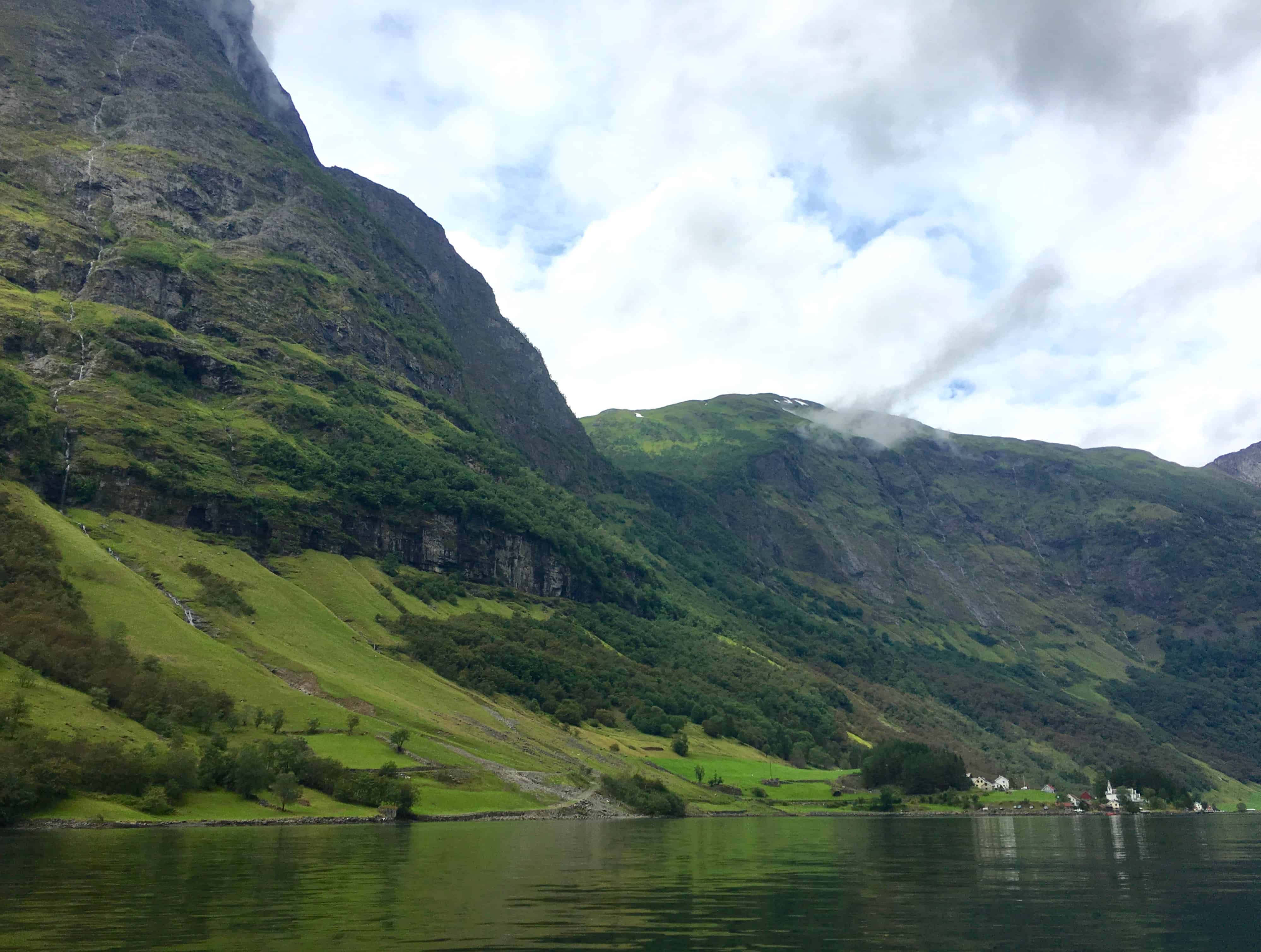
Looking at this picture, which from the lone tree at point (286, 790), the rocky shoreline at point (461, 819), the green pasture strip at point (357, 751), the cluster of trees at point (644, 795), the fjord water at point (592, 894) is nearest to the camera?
the fjord water at point (592, 894)

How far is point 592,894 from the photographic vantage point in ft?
174

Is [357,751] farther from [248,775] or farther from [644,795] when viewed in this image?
[644,795]

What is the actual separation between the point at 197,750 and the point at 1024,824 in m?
134

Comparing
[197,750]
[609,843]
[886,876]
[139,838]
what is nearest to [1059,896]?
[886,876]

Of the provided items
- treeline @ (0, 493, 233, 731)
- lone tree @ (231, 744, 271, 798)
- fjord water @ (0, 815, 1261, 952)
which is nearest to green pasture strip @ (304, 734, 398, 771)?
treeline @ (0, 493, 233, 731)

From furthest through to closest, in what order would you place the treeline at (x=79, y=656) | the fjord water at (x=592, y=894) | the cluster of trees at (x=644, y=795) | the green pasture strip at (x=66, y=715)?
the cluster of trees at (x=644, y=795) → the treeline at (x=79, y=656) → the green pasture strip at (x=66, y=715) → the fjord water at (x=592, y=894)

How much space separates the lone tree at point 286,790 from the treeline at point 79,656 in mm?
23159

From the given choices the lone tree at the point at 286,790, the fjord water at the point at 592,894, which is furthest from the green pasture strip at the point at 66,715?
the fjord water at the point at 592,894

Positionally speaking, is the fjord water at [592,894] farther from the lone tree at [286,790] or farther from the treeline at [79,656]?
the treeline at [79,656]

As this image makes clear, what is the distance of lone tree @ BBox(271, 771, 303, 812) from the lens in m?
122

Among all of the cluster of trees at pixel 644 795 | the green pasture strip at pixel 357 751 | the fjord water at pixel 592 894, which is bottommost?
the fjord water at pixel 592 894

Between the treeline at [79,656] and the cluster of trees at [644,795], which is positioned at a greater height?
the treeline at [79,656]

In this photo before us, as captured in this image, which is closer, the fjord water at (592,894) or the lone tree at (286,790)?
the fjord water at (592,894)

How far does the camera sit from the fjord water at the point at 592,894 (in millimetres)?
38531
